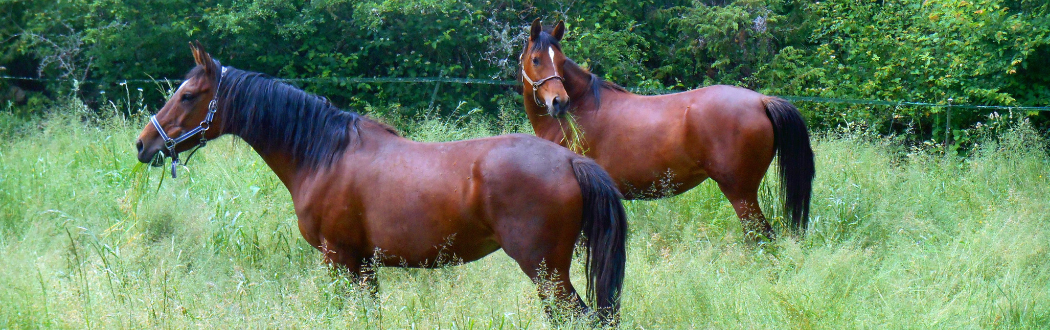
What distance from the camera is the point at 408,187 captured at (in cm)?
365

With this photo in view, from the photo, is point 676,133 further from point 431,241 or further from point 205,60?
point 205,60

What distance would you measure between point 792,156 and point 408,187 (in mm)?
2712

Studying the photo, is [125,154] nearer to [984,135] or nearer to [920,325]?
[920,325]

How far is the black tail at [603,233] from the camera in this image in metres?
3.44

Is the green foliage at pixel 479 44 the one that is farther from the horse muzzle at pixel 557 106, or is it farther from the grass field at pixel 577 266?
the horse muzzle at pixel 557 106

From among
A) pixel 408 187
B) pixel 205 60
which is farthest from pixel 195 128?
pixel 408 187

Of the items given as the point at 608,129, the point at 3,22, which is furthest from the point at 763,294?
the point at 3,22

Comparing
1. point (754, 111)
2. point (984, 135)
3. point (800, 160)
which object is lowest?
point (984, 135)

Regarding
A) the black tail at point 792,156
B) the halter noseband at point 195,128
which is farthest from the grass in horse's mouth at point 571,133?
the halter noseband at point 195,128

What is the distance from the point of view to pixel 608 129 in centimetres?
553

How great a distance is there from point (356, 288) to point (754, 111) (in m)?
2.81

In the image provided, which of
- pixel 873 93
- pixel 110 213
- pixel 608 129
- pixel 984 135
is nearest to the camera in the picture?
pixel 608 129

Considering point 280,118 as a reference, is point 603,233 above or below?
below

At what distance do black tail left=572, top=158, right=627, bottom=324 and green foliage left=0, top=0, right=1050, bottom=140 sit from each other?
5.78 m
